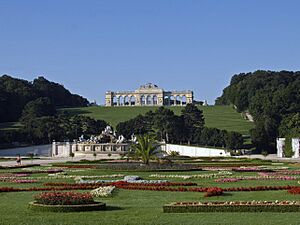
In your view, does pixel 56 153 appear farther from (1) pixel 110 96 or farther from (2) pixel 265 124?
(1) pixel 110 96

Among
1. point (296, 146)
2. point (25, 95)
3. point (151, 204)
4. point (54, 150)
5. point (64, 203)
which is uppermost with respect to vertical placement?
point (25, 95)

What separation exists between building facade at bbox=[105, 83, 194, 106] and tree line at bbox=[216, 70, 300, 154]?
40.9 m

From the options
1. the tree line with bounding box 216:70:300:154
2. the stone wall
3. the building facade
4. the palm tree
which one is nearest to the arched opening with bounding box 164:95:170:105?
the building facade

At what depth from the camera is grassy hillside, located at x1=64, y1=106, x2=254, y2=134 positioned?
10289cm

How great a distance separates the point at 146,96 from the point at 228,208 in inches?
5799

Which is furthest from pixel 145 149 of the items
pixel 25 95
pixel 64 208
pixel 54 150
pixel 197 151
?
pixel 25 95

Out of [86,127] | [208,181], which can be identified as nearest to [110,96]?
[86,127]

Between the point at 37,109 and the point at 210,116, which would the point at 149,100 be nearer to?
the point at 210,116

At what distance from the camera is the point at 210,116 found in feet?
387

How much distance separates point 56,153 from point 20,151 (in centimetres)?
410

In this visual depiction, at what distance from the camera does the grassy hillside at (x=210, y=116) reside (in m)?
103

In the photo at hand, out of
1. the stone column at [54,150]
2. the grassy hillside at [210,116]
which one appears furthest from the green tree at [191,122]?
the stone column at [54,150]

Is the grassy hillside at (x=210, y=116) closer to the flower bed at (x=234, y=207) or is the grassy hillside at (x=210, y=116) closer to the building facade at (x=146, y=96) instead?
the building facade at (x=146, y=96)

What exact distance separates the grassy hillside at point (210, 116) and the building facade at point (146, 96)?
25784 mm
